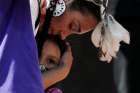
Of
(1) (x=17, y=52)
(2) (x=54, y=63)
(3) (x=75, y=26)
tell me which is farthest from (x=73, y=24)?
(1) (x=17, y=52)

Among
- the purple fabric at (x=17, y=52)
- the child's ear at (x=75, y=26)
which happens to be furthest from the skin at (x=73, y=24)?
the purple fabric at (x=17, y=52)

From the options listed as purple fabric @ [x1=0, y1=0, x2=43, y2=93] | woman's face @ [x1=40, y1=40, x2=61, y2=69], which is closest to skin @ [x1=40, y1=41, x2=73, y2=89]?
woman's face @ [x1=40, y1=40, x2=61, y2=69]

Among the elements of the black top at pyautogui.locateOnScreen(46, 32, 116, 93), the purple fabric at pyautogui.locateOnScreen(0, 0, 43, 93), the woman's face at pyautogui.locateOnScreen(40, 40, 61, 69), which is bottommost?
the black top at pyautogui.locateOnScreen(46, 32, 116, 93)

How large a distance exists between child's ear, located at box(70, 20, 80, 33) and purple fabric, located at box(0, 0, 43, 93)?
0.35 meters

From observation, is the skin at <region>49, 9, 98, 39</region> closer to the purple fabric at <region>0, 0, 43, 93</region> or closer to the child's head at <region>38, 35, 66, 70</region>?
the child's head at <region>38, 35, 66, 70</region>

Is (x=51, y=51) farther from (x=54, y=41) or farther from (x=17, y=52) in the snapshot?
(x=17, y=52)

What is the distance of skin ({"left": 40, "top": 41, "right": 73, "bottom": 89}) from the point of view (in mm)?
1076

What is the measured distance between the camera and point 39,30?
3.41 feet

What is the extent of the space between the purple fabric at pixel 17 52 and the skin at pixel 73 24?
0.33 m

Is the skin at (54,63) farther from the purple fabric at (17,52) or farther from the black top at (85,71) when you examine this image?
the purple fabric at (17,52)

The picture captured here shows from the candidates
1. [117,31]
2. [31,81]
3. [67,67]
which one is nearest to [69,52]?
[67,67]

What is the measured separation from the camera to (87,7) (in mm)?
1092

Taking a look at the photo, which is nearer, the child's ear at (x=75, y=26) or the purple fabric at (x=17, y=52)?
the purple fabric at (x=17, y=52)

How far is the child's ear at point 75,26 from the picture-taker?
1099 mm
